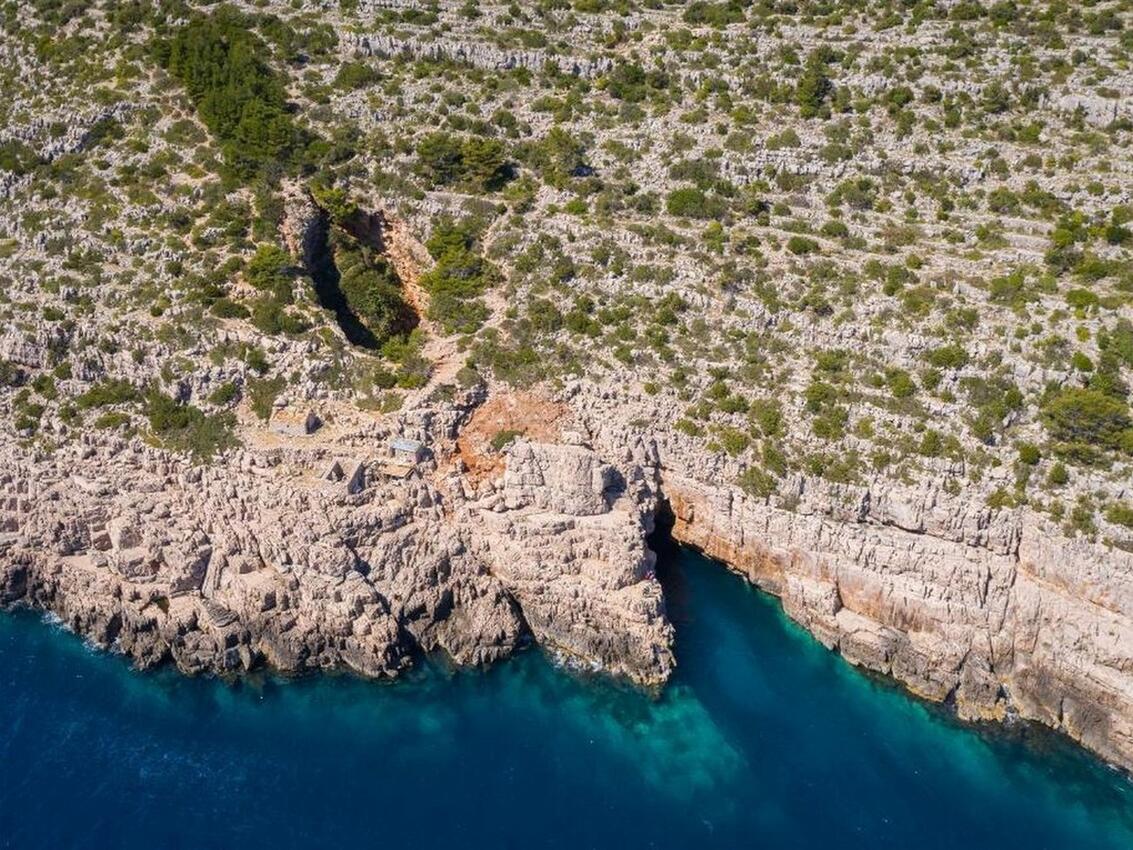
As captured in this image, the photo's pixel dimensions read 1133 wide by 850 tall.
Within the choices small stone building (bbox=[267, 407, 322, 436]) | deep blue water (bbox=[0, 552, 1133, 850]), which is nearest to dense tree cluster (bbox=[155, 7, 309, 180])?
small stone building (bbox=[267, 407, 322, 436])

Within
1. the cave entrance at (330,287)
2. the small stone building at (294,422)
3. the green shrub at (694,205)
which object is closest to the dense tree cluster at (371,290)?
the cave entrance at (330,287)

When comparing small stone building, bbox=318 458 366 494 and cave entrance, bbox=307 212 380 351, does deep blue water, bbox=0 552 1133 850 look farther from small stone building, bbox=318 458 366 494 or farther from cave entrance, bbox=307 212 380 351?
cave entrance, bbox=307 212 380 351

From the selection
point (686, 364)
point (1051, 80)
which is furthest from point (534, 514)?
point (1051, 80)

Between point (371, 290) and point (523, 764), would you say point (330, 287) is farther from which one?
point (523, 764)

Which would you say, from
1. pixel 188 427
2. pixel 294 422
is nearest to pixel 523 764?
pixel 294 422

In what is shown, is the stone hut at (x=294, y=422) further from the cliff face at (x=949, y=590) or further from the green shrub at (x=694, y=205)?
the green shrub at (x=694, y=205)
